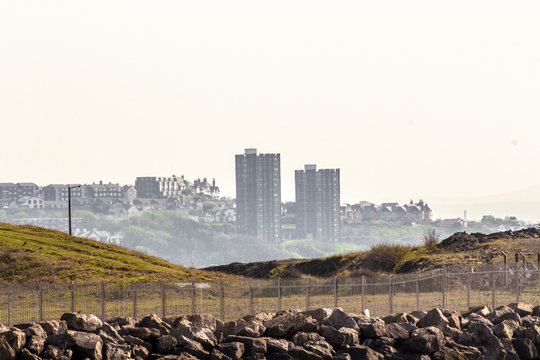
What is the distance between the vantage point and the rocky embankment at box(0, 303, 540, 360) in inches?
1248

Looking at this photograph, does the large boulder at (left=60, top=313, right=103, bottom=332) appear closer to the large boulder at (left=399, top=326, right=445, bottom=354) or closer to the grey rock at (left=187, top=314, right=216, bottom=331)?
the grey rock at (left=187, top=314, right=216, bottom=331)

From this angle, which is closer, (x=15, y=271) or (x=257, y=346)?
(x=257, y=346)

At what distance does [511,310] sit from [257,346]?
13.7 meters

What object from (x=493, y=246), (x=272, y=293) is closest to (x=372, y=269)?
(x=493, y=246)

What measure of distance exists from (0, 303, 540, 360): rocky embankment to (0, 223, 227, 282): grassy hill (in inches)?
1416

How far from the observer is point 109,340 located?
3234cm

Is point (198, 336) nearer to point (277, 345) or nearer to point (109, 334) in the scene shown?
point (277, 345)

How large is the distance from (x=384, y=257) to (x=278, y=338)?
49037mm

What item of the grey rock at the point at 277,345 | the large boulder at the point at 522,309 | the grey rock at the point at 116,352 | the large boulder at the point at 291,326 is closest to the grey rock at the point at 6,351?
the grey rock at the point at 116,352

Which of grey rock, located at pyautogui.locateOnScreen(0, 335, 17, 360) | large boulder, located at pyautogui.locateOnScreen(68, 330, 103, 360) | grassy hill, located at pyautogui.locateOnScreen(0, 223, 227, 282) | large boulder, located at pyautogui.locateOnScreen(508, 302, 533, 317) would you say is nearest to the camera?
grey rock, located at pyautogui.locateOnScreen(0, 335, 17, 360)

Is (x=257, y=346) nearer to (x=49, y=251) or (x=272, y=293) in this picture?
(x=272, y=293)

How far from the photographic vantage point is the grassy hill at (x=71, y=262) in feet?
235

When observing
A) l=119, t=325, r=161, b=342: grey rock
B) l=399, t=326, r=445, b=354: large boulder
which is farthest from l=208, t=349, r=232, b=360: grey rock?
l=399, t=326, r=445, b=354: large boulder

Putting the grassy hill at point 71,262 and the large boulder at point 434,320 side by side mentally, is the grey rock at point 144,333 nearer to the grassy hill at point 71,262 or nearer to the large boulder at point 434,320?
the large boulder at point 434,320
